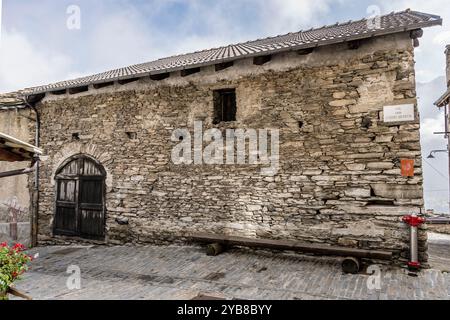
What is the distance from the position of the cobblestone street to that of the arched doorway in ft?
3.81

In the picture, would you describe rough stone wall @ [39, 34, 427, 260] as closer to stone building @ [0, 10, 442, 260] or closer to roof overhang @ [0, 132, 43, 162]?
stone building @ [0, 10, 442, 260]

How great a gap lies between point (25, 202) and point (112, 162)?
3.07 metres

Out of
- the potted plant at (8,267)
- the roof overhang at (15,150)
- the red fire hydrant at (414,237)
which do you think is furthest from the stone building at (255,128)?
the potted plant at (8,267)

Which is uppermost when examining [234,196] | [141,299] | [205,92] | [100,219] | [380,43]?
[380,43]

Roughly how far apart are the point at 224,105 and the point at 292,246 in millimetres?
3265

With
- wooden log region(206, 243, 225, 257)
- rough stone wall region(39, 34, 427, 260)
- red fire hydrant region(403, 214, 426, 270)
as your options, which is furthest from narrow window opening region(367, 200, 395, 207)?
wooden log region(206, 243, 225, 257)

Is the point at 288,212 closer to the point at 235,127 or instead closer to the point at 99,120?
the point at 235,127

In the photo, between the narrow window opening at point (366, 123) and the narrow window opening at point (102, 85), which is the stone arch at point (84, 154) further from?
the narrow window opening at point (366, 123)

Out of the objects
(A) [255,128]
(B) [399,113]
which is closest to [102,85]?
(A) [255,128]

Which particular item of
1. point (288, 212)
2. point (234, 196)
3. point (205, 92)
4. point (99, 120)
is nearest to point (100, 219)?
point (99, 120)

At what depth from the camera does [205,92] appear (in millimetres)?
6352

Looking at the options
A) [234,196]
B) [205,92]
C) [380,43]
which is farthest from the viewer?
[205,92]

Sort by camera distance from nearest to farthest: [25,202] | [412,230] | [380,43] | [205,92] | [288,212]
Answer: [412,230] → [380,43] → [288,212] → [205,92] → [25,202]

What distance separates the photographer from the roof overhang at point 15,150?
4.15 meters
